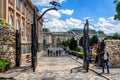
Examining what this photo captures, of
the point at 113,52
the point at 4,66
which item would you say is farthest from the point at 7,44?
the point at 113,52

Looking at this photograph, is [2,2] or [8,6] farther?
[8,6]

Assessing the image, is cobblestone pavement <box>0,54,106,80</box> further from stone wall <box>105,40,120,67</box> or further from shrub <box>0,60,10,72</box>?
stone wall <box>105,40,120,67</box>

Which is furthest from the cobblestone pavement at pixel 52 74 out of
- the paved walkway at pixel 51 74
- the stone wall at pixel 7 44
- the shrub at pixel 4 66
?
the stone wall at pixel 7 44

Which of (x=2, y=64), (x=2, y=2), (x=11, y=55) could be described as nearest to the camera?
(x=2, y=64)

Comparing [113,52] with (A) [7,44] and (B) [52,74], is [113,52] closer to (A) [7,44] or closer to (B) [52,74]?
(B) [52,74]

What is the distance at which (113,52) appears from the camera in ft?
86.3

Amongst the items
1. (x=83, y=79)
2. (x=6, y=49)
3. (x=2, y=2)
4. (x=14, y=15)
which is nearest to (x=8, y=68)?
(x=6, y=49)

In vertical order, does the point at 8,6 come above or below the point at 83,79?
above

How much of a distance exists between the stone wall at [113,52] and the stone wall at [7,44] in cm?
809

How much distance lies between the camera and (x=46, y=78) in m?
18.1

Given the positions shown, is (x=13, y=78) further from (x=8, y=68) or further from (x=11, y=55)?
(x=11, y=55)

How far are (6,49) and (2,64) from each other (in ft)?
10.5

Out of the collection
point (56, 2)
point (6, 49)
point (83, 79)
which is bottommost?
point (83, 79)

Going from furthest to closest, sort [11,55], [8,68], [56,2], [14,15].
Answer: [14,15]
[56,2]
[11,55]
[8,68]
